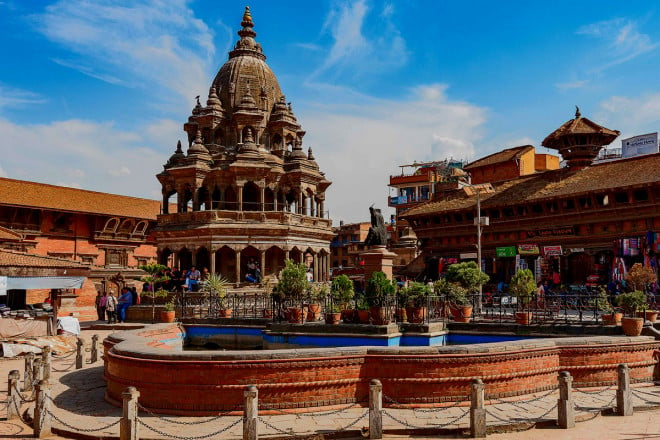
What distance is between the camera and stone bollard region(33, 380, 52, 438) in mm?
10117

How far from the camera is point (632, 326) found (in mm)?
14406

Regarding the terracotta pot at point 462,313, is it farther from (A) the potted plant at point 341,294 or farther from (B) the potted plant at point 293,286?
(B) the potted plant at point 293,286

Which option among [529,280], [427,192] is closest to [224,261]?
[529,280]

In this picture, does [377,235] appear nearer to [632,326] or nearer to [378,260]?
[378,260]

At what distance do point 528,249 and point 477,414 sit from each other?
26.7 metres

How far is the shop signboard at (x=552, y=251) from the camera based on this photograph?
3325 cm

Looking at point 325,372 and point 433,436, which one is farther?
point 325,372

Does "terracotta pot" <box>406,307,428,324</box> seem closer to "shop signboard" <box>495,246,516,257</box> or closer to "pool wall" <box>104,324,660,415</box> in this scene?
"pool wall" <box>104,324,660,415</box>

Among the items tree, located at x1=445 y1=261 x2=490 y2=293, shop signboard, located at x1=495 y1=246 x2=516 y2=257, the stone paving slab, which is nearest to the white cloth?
the stone paving slab

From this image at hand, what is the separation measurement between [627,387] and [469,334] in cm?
609

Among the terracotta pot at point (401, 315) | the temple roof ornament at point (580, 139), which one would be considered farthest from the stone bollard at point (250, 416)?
the temple roof ornament at point (580, 139)

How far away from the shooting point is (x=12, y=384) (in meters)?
11.3

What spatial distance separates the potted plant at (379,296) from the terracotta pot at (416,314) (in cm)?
72

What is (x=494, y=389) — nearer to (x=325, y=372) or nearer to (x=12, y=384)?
(x=325, y=372)
